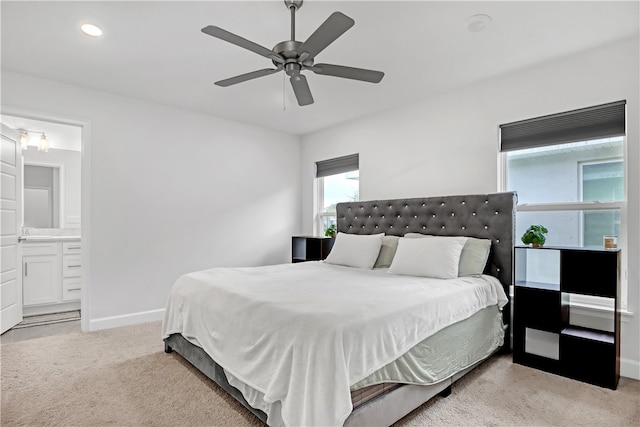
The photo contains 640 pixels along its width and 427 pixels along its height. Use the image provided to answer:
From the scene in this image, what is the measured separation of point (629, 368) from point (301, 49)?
3.20m

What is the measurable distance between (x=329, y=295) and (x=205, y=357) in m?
0.99

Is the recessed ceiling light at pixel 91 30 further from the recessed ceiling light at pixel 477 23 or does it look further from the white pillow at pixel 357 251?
the white pillow at pixel 357 251

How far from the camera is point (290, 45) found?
2016 millimetres

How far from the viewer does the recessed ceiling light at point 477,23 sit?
92.2 inches

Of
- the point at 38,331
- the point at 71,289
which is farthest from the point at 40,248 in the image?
the point at 38,331

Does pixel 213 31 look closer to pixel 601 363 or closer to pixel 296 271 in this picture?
pixel 296 271

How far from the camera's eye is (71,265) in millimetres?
4598

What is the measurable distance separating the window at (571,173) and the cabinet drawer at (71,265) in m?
5.22

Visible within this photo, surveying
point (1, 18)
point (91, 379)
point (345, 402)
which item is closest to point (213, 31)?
point (1, 18)

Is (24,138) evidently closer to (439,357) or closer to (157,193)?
(157,193)

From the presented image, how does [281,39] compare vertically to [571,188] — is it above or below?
above

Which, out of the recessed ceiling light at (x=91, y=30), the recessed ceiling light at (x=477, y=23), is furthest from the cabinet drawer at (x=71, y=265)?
the recessed ceiling light at (x=477, y=23)

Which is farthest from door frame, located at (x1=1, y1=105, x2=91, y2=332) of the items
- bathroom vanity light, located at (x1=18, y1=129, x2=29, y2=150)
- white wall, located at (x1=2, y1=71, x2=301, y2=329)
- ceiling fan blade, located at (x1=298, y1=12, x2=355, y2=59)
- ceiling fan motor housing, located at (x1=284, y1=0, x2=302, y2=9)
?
ceiling fan blade, located at (x1=298, y1=12, x2=355, y2=59)

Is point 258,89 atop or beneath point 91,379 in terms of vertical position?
atop
